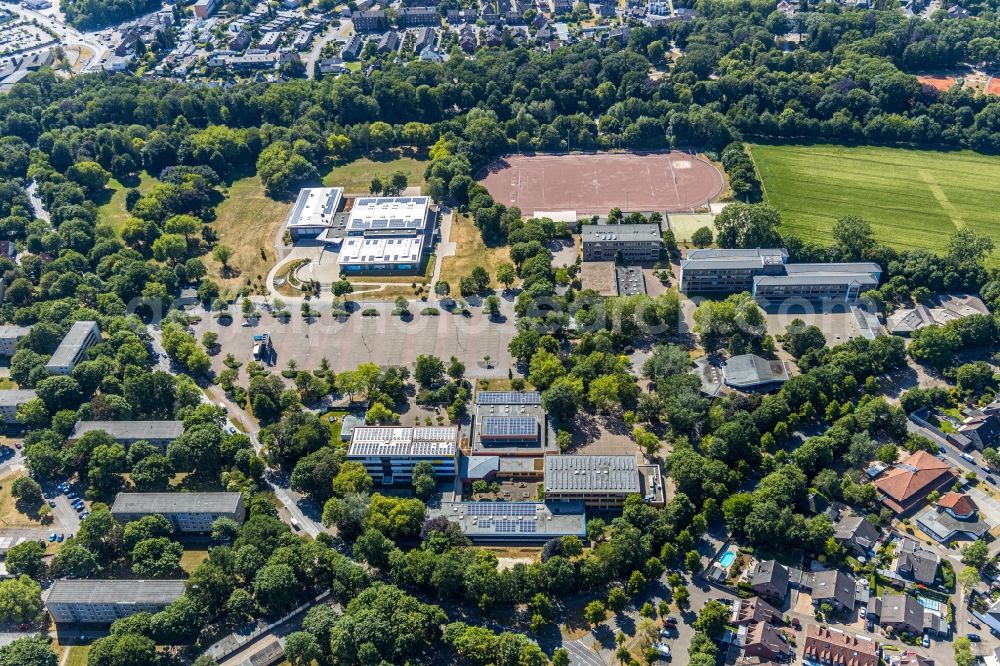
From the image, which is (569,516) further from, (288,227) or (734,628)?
(288,227)

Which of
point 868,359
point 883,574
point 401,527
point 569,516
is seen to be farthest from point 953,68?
point 401,527

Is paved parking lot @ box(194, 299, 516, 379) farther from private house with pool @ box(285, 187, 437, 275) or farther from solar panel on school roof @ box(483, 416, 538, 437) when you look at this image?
solar panel on school roof @ box(483, 416, 538, 437)

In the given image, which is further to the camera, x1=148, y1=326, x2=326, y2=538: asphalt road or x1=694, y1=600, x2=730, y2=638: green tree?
x1=148, y1=326, x2=326, y2=538: asphalt road

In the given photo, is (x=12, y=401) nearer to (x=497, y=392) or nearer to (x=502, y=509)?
(x=497, y=392)

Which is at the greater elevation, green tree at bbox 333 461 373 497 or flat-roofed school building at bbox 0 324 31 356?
flat-roofed school building at bbox 0 324 31 356

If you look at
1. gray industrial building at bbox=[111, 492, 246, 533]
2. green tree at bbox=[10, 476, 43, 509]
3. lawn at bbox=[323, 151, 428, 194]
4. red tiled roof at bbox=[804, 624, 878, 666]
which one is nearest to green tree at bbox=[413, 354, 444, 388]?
gray industrial building at bbox=[111, 492, 246, 533]

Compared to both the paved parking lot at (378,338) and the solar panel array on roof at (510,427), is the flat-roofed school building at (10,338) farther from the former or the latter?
the solar panel array on roof at (510,427)
